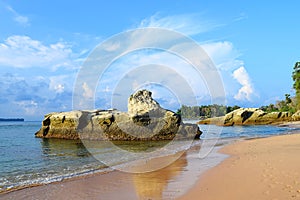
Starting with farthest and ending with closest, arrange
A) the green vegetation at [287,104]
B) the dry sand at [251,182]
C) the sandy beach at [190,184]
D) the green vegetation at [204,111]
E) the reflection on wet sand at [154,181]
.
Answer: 1. the green vegetation at [287,104]
2. the green vegetation at [204,111]
3. the reflection on wet sand at [154,181]
4. the sandy beach at [190,184]
5. the dry sand at [251,182]

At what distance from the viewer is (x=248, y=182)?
8953 mm

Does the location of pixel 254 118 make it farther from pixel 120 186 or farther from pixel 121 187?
pixel 121 187

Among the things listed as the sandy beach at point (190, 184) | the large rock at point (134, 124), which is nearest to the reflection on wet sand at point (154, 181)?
the sandy beach at point (190, 184)

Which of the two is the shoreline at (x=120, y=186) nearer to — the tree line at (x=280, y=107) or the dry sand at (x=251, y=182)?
the dry sand at (x=251, y=182)

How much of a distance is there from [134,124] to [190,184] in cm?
2129

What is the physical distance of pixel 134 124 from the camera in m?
30.5

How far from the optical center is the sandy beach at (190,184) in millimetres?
7962

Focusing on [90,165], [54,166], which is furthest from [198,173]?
[54,166]

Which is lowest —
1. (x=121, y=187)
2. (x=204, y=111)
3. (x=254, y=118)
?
(x=121, y=187)

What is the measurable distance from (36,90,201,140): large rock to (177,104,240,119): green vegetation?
148 feet

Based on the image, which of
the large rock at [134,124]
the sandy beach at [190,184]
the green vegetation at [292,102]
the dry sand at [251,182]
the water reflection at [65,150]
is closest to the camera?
the dry sand at [251,182]

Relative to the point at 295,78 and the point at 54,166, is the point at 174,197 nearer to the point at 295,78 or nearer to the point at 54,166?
the point at 54,166

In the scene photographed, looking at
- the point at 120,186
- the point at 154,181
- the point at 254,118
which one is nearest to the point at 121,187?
the point at 120,186

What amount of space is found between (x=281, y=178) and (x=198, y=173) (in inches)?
130
